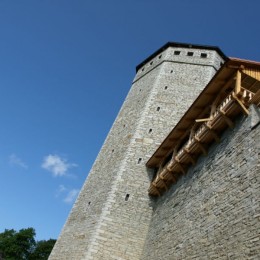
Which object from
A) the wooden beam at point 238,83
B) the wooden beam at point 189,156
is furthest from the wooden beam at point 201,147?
the wooden beam at point 238,83

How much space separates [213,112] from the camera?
1030cm

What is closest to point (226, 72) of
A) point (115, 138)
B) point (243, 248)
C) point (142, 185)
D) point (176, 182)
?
point (176, 182)

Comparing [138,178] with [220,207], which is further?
[138,178]

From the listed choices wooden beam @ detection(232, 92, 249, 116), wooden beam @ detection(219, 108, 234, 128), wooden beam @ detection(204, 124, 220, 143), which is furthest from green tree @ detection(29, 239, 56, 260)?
wooden beam @ detection(232, 92, 249, 116)

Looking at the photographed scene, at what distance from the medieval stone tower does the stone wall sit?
14 cm

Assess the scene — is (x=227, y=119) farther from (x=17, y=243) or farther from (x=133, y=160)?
(x=17, y=243)

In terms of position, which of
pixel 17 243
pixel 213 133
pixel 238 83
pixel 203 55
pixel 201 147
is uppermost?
pixel 203 55

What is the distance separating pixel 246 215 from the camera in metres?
6.82

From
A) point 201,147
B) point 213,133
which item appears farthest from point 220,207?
point 201,147

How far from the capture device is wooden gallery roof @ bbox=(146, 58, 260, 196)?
8812 millimetres

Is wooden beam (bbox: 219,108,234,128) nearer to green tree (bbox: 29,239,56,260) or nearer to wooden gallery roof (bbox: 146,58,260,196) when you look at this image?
wooden gallery roof (bbox: 146,58,260,196)

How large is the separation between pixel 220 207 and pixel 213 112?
350 centimetres

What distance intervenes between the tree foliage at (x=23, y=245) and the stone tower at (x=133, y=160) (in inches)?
1081

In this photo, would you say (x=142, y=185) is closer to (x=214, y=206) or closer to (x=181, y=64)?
(x=214, y=206)
